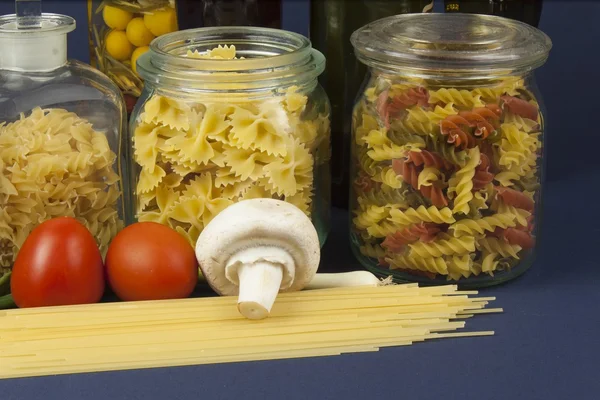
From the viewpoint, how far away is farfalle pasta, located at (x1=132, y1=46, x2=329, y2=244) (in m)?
1.27

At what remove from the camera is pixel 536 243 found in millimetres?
1383

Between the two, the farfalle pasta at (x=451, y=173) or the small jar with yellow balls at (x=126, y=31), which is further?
the small jar with yellow balls at (x=126, y=31)

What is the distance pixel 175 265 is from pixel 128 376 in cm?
17

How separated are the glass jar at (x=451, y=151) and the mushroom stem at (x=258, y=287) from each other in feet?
0.60

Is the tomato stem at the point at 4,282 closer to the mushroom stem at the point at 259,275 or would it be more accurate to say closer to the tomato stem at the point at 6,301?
the tomato stem at the point at 6,301

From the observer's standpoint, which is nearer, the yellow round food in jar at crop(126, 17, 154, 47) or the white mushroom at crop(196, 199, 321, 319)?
the white mushroom at crop(196, 199, 321, 319)

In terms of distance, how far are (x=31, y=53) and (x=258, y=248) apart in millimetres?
373

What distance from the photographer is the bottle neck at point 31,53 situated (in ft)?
4.27

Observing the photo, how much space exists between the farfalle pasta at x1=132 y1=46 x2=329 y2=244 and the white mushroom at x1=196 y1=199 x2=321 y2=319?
55 mm

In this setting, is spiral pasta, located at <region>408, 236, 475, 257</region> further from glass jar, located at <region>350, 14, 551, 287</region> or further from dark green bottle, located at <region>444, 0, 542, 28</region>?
dark green bottle, located at <region>444, 0, 542, 28</region>

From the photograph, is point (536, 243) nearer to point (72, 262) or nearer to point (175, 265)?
point (175, 265)

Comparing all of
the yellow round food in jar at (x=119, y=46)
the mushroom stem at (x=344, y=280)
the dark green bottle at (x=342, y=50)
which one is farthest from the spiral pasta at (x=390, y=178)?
the yellow round food in jar at (x=119, y=46)

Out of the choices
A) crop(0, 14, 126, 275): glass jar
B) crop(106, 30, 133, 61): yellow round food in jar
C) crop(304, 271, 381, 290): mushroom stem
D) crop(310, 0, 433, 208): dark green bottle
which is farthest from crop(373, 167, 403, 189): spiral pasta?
crop(106, 30, 133, 61): yellow round food in jar

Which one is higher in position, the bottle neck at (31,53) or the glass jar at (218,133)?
the bottle neck at (31,53)
